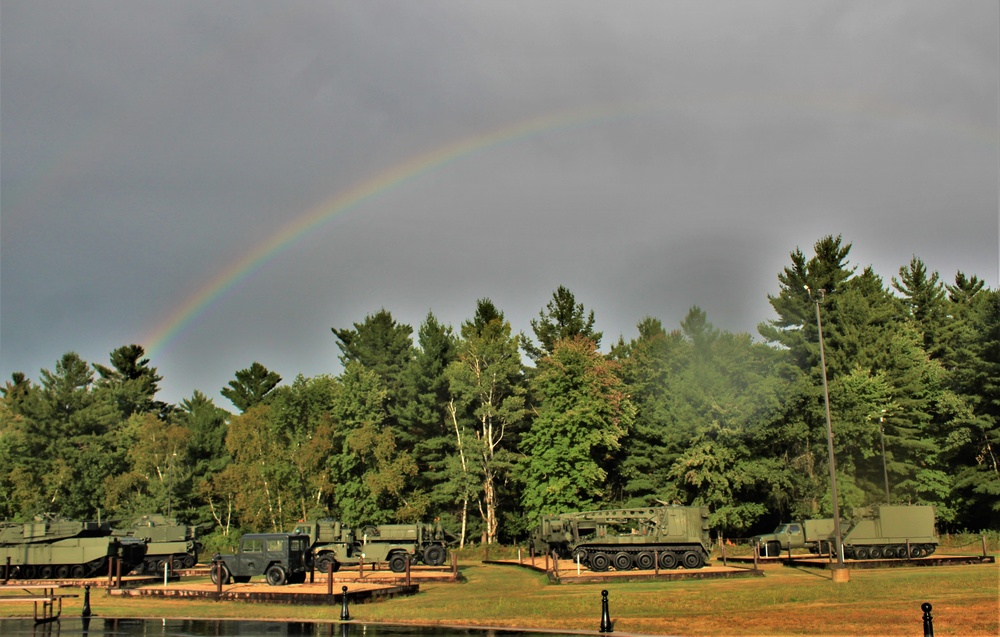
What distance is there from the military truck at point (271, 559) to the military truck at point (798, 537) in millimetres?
24915

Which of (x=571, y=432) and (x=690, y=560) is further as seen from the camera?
(x=571, y=432)

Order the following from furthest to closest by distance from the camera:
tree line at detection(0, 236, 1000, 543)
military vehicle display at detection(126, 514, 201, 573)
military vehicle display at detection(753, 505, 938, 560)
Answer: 1. tree line at detection(0, 236, 1000, 543)
2. military vehicle display at detection(126, 514, 201, 573)
3. military vehicle display at detection(753, 505, 938, 560)

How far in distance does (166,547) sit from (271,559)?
1658 cm

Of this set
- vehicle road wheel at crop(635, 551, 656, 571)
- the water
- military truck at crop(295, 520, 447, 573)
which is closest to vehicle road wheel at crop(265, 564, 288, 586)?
the water

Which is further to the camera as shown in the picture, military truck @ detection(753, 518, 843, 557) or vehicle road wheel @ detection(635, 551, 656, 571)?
military truck @ detection(753, 518, 843, 557)

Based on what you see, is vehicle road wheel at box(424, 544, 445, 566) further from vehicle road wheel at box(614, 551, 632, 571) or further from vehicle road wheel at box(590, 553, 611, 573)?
vehicle road wheel at box(614, 551, 632, 571)

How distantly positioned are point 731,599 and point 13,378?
10449 cm

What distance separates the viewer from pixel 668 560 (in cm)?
3534

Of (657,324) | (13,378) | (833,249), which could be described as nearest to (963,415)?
(833,249)

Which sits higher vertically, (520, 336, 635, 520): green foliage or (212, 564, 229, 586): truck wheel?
(520, 336, 635, 520): green foliage

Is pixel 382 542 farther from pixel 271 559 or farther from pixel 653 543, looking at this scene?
pixel 653 543

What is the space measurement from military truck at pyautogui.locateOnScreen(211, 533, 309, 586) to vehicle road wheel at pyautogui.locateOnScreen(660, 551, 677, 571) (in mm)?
14728

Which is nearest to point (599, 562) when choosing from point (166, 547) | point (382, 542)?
point (382, 542)

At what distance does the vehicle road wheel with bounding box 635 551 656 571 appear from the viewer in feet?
117
